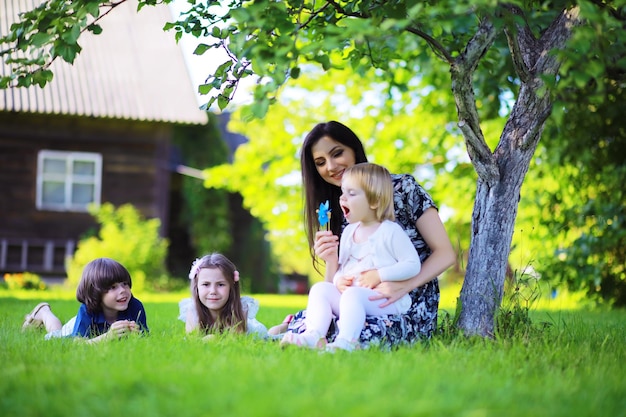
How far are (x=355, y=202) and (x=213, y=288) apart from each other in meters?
1.22

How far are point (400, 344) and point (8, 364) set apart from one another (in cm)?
186

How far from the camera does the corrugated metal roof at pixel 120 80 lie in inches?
555

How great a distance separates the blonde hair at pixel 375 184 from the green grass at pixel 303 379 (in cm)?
75

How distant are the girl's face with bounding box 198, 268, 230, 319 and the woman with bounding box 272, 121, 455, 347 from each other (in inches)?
16.3

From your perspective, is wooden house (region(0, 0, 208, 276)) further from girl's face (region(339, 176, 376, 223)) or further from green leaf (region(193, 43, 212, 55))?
girl's face (region(339, 176, 376, 223))

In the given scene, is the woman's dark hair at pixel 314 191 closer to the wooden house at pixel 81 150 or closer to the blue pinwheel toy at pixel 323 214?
the blue pinwheel toy at pixel 323 214

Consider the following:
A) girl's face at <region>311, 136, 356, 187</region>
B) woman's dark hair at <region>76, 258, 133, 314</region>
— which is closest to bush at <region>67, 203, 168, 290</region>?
woman's dark hair at <region>76, 258, 133, 314</region>

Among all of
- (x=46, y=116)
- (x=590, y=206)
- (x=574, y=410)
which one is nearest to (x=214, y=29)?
(x=574, y=410)

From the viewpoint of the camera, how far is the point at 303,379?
273cm

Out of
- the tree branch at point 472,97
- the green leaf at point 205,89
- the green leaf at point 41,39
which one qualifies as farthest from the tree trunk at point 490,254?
the green leaf at point 41,39

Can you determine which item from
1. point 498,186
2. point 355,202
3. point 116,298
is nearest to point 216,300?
point 116,298

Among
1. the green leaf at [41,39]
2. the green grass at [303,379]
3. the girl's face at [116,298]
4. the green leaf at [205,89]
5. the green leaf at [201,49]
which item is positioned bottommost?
the green grass at [303,379]

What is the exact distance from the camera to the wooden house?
14328mm

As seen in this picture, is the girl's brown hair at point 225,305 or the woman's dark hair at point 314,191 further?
the girl's brown hair at point 225,305
